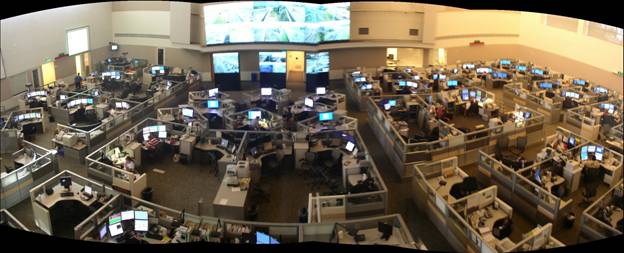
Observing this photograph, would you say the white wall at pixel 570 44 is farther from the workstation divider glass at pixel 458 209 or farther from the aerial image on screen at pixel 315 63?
the workstation divider glass at pixel 458 209

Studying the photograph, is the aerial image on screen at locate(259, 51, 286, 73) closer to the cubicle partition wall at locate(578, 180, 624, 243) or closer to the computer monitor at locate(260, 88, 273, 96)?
the computer monitor at locate(260, 88, 273, 96)

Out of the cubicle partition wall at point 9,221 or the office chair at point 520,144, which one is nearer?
the cubicle partition wall at point 9,221

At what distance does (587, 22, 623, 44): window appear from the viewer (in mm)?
23109

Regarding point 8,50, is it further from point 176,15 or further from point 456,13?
point 456,13

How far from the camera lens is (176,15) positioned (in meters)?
25.0

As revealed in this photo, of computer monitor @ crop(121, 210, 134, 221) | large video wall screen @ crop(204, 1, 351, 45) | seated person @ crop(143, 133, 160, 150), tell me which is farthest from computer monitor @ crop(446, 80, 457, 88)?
computer monitor @ crop(121, 210, 134, 221)

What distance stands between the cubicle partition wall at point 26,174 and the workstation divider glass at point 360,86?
1151cm

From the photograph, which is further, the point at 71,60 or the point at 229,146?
the point at 71,60

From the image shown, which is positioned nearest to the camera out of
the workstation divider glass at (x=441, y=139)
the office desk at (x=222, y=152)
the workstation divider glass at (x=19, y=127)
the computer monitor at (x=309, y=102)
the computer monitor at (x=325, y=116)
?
the office desk at (x=222, y=152)

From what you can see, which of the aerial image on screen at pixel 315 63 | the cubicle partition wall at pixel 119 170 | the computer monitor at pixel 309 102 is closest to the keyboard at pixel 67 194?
the cubicle partition wall at pixel 119 170

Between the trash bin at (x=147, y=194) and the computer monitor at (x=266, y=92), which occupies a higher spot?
the computer monitor at (x=266, y=92)

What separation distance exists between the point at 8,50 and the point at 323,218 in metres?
16.9

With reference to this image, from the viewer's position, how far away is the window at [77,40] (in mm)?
25945

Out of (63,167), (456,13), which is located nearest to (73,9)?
(63,167)
